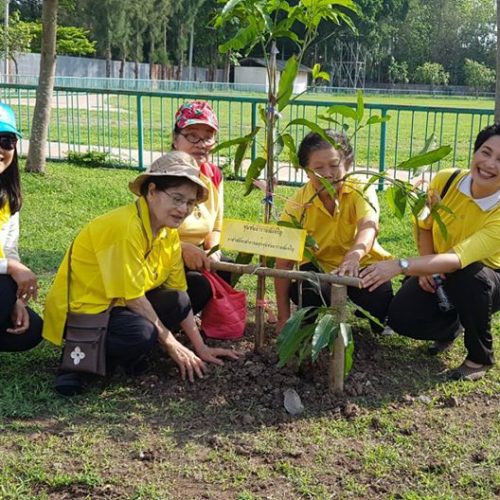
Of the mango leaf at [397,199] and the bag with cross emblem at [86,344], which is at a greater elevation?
the mango leaf at [397,199]

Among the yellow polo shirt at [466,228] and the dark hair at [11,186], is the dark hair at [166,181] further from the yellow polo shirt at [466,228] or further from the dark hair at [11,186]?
the yellow polo shirt at [466,228]

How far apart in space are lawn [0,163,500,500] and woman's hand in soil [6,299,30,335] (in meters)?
0.22

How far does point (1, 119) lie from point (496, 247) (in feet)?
7.20

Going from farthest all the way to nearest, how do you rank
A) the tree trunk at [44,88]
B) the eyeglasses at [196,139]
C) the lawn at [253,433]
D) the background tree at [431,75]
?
the background tree at [431,75], the tree trunk at [44,88], the eyeglasses at [196,139], the lawn at [253,433]

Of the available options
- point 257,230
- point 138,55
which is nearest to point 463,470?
point 257,230

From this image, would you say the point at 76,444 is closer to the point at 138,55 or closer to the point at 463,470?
the point at 463,470

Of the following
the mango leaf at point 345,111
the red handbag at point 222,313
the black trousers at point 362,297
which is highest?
the mango leaf at point 345,111

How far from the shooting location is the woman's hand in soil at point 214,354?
3283mm

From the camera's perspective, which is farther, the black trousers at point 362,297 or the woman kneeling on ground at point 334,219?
the black trousers at point 362,297

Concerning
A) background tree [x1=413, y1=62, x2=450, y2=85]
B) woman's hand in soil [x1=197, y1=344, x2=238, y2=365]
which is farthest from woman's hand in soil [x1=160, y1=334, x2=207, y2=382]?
background tree [x1=413, y1=62, x2=450, y2=85]

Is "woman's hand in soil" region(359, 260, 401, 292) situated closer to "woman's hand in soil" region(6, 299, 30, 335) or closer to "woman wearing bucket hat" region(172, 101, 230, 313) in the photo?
"woman wearing bucket hat" region(172, 101, 230, 313)

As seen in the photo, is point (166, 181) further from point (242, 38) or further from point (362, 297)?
point (362, 297)

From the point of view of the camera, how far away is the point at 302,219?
3.41 meters

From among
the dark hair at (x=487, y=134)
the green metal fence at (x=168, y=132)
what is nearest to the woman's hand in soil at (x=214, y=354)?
the dark hair at (x=487, y=134)
